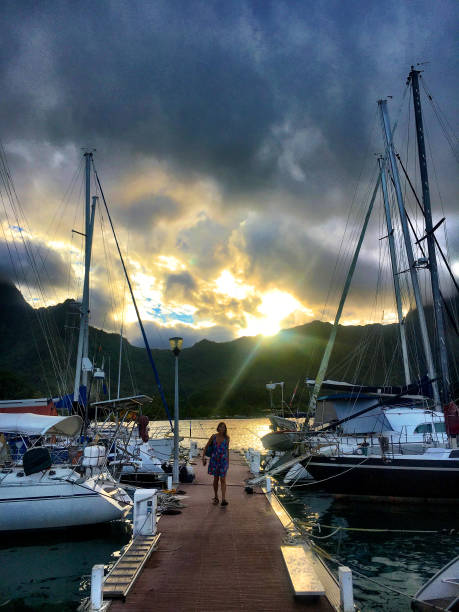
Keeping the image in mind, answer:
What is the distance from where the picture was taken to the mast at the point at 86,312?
2555 cm

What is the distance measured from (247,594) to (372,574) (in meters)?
5.73

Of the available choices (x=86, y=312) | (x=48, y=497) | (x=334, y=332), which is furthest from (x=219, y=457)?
(x=86, y=312)

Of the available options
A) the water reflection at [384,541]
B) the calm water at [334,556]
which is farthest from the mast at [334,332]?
the calm water at [334,556]

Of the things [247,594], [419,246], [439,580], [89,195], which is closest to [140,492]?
[247,594]

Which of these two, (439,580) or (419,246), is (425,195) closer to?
(419,246)

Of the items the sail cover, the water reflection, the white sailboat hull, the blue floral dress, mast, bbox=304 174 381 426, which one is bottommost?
the water reflection

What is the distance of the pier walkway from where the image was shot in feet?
19.7

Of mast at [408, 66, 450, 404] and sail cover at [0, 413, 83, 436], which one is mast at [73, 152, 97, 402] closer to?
sail cover at [0, 413, 83, 436]

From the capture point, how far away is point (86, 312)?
27.8m

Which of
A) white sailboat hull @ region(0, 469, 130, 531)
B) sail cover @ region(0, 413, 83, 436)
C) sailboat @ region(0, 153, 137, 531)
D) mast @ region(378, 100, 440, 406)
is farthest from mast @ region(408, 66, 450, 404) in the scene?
sail cover @ region(0, 413, 83, 436)

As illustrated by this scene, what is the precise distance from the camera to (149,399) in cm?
1562

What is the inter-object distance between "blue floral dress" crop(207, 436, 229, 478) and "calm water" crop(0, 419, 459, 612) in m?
3.03

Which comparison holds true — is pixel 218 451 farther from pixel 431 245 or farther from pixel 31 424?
pixel 431 245

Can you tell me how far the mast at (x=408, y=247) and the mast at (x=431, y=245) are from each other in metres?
0.86
